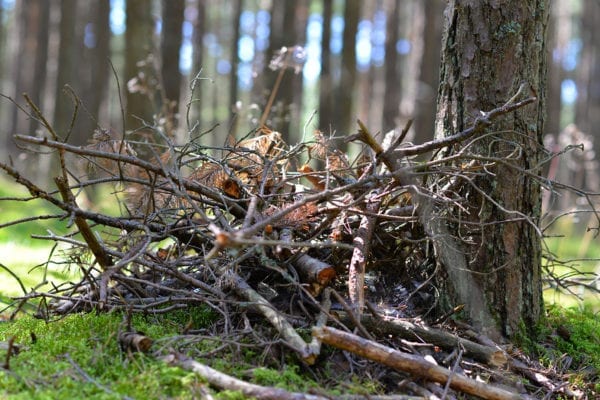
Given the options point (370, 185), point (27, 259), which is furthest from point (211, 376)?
point (27, 259)

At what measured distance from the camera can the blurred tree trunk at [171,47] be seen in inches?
282

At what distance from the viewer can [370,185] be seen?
2643 millimetres

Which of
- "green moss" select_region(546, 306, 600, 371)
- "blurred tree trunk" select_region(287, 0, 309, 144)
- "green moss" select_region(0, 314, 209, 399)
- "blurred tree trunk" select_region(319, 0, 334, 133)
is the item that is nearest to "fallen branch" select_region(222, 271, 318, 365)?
→ "green moss" select_region(0, 314, 209, 399)

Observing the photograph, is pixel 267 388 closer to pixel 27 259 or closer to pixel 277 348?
pixel 277 348

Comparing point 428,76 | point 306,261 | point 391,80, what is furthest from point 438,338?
point 391,80

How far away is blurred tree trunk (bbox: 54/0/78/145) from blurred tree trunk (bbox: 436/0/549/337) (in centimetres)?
1046

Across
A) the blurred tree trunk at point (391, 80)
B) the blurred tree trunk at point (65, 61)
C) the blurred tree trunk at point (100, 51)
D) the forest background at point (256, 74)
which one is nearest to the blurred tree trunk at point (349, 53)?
the forest background at point (256, 74)

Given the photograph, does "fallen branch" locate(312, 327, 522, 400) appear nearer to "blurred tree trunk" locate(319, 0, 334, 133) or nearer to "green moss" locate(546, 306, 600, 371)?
"green moss" locate(546, 306, 600, 371)

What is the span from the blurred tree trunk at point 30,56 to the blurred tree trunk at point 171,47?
28.0ft

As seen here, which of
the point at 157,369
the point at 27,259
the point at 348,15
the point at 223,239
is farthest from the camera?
the point at 348,15

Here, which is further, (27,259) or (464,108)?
(27,259)

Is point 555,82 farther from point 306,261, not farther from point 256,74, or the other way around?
point 306,261

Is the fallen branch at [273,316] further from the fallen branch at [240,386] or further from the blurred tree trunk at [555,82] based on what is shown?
the blurred tree trunk at [555,82]

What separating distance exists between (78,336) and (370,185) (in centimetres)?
143
